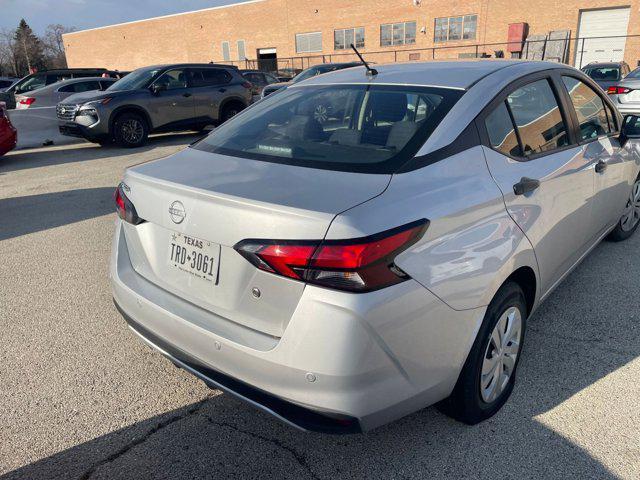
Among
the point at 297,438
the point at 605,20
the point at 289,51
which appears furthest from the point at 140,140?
the point at 289,51

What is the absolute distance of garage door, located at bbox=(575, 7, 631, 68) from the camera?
1224 inches

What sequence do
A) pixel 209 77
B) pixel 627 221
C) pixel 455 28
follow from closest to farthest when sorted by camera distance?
pixel 627 221 < pixel 209 77 < pixel 455 28

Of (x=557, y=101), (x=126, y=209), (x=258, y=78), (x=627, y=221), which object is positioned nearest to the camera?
(x=126, y=209)

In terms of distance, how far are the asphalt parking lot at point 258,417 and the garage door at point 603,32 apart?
32647 mm

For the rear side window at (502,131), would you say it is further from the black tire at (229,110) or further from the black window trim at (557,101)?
the black tire at (229,110)

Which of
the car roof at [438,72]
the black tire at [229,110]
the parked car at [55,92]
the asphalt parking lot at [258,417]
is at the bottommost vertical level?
the asphalt parking lot at [258,417]

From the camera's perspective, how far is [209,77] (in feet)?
42.1

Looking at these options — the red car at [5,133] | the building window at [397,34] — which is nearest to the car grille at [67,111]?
the red car at [5,133]

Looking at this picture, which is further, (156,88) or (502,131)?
(156,88)

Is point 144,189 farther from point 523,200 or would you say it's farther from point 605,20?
point 605,20

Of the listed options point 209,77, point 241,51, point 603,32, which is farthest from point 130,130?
point 241,51

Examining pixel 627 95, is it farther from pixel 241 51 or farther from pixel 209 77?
pixel 241 51

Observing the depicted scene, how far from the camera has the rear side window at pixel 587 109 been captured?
3.46 m

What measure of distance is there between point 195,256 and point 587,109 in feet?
9.94
